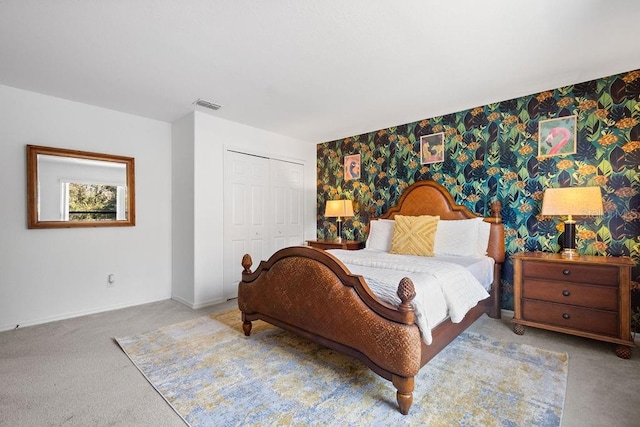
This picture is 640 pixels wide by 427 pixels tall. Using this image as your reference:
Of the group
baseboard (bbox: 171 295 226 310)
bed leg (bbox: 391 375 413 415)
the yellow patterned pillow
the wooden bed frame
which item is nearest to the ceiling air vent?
the wooden bed frame

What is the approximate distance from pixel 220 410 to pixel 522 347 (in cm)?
235

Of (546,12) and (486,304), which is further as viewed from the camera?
(486,304)

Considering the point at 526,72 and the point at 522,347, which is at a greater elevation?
the point at 526,72

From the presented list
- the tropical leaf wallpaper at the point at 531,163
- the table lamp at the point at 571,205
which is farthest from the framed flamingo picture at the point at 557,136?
the table lamp at the point at 571,205

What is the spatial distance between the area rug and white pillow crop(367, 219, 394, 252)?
135 centimetres

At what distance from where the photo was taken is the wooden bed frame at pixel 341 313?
169 cm

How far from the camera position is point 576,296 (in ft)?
8.28

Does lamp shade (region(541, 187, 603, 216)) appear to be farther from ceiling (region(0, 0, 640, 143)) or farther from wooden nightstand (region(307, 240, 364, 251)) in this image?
wooden nightstand (region(307, 240, 364, 251))

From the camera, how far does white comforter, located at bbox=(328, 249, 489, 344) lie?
187 cm

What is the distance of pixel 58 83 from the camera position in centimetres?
287

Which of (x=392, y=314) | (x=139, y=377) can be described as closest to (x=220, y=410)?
(x=139, y=377)

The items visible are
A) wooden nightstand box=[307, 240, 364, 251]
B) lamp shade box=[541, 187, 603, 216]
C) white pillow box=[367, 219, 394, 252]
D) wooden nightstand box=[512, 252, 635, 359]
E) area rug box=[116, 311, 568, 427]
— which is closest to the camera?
area rug box=[116, 311, 568, 427]

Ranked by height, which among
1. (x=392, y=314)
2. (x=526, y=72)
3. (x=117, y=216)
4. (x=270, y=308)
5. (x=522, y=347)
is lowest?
(x=522, y=347)

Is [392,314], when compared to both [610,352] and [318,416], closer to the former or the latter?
[318,416]
